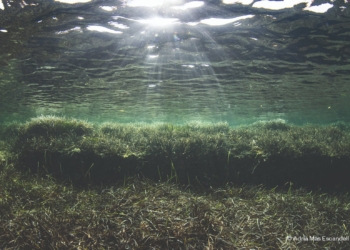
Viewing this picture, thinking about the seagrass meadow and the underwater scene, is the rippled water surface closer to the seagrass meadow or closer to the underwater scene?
the underwater scene

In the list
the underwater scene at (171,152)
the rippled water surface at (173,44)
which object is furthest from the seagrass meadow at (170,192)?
the rippled water surface at (173,44)

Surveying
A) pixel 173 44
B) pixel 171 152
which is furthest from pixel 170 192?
pixel 173 44

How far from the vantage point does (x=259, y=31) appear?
8.98 meters

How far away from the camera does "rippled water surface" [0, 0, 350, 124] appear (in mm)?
7480

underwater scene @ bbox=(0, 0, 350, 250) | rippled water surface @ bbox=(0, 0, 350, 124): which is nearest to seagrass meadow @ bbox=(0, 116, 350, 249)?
underwater scene @ bbox=(0, 0, 350, 250)

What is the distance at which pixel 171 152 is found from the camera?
7156 millimetres

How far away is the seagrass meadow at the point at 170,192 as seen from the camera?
3750 millimetres

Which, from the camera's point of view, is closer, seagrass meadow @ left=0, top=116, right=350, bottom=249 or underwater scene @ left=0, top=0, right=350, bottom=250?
seagrass meadow @ left=0, top=116, right=350, bottom=249

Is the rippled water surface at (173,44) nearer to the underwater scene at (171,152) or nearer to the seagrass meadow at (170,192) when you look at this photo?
the underwater scene at (171,152)

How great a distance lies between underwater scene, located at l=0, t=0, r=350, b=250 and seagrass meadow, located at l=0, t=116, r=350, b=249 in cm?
3

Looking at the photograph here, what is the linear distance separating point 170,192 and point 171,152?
5.74 feet

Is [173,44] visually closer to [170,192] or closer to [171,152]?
[171,152]

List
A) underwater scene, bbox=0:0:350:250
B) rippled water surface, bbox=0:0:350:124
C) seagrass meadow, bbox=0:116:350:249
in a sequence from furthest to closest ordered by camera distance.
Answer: rippled water surface, bbox=0:0:350:124 → underwater scene, bbox=0:0:350:250 → seagrass meadow, bbox=0:116:350:249

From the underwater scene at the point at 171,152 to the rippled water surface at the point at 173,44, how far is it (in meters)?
0.07
